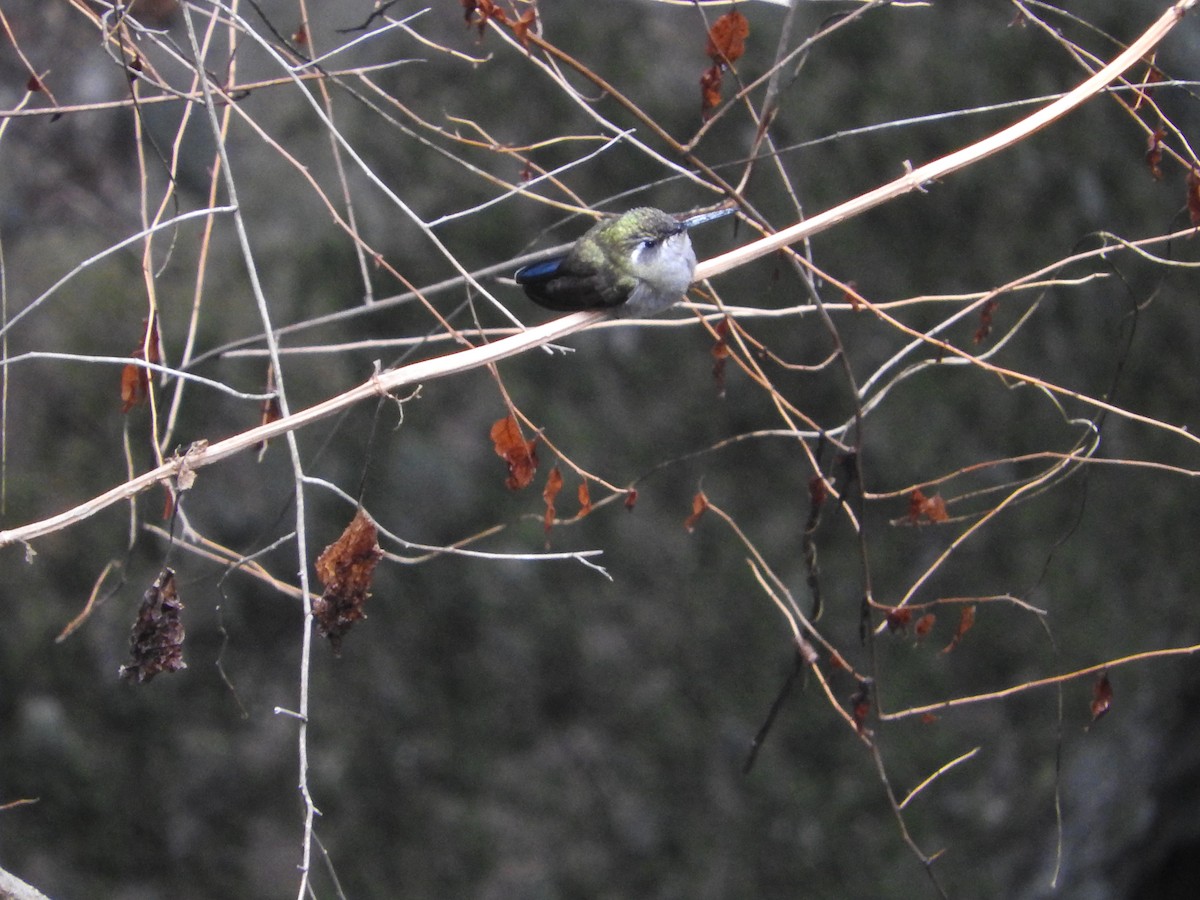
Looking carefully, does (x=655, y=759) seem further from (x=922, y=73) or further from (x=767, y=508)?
(x=922, y=73)

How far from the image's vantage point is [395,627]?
295 centimetres

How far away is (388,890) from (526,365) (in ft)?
4.86

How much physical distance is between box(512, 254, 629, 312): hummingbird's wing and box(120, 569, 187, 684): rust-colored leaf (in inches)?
31.2

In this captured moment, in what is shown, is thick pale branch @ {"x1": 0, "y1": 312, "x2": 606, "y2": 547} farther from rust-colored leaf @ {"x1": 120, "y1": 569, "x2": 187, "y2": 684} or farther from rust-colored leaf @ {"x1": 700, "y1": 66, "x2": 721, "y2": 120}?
rust-colored leaf @ {"x1": 700, "y1": 66, "x2": 721, "y2": 120}

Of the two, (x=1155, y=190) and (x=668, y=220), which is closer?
(x=668, y=220)

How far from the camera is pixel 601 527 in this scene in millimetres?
3088

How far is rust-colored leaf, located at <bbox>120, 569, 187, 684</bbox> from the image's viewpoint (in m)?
1.47

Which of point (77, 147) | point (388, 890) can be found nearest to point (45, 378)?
point (77, 147)

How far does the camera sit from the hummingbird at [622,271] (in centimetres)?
189

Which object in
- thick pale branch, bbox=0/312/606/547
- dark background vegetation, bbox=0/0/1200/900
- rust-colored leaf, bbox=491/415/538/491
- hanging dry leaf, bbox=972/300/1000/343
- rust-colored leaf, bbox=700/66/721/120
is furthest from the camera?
dark background vegetation, bbox=0/0/1200/900

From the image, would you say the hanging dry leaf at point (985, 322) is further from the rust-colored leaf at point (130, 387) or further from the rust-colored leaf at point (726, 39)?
the rust-colored leaf at point (130, 387)

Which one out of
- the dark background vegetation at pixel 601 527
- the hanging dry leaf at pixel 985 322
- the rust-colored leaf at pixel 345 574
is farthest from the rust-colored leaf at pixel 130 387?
the hanging dry leaf at pixel 985 322

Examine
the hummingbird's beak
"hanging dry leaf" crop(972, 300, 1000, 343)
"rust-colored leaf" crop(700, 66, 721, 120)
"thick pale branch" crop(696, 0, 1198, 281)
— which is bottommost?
"hanging dry leaf" crop(972, 300, 1000, 343)

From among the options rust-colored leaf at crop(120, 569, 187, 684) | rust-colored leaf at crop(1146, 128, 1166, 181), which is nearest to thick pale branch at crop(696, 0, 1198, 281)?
rust-colored leaf at crop(1146, 128, 1166, 181)
